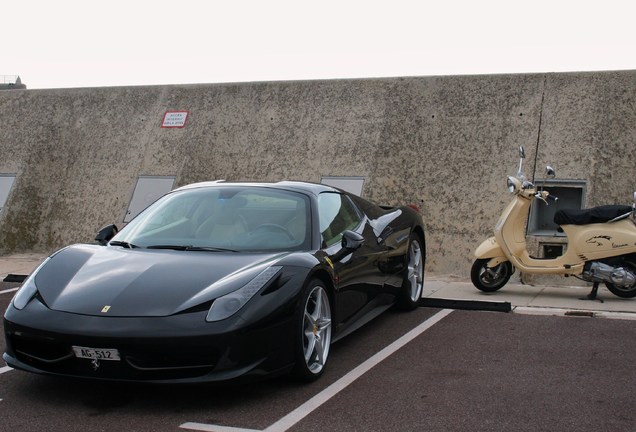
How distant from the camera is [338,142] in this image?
11164 mm

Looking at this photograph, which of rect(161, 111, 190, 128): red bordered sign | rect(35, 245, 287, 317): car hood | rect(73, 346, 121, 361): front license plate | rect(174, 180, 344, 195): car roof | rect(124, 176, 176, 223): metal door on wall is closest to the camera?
rect(73, 346, 121, 361): front license plate

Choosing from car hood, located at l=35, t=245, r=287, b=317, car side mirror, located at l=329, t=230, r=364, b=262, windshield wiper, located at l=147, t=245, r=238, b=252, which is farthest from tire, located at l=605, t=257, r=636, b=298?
windshield wiper, located at l=147, t=245, r=238, b=252

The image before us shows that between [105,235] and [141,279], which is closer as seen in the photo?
[141,279]

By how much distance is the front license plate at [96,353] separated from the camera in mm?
4301

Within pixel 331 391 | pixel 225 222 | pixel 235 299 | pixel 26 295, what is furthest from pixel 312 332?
pixel 26 295

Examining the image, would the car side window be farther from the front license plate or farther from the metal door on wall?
the metal door on wall

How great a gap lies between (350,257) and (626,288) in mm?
3361

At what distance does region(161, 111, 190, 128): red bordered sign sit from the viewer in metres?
12.2

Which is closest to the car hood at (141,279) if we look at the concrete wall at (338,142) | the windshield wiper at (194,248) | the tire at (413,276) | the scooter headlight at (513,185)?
the windshield wiper at (194,248)

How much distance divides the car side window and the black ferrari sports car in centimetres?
2

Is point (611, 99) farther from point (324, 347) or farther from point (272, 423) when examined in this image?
point (272, 423)

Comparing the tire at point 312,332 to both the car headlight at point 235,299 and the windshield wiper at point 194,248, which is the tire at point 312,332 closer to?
the car headlight at point 235,299

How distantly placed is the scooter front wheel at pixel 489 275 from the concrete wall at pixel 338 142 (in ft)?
4.13

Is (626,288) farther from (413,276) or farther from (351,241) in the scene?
(351,241)
